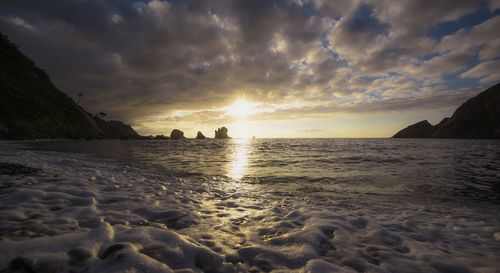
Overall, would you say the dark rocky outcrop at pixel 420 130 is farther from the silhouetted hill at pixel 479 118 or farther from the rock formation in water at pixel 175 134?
the rock formation in water at pixel 175 134

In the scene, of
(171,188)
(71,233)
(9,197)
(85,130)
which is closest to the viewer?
(71,233)

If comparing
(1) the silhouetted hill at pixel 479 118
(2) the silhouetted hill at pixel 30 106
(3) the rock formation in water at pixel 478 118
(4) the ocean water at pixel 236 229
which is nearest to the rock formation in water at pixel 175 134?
(2) the silhouetted hill at pixel 30 106

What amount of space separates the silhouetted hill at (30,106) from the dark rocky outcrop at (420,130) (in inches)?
8235

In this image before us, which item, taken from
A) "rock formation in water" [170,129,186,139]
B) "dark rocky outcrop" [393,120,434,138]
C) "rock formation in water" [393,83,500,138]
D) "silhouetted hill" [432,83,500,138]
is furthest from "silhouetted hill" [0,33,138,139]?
"dark rocky outcrop" [393,120,434,138]

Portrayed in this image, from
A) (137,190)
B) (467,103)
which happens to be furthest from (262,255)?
(467,103)

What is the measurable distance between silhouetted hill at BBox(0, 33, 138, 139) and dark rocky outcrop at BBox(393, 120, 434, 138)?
686 feet

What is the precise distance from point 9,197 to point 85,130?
81.3 meters

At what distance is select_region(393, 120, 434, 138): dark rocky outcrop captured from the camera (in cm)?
17362

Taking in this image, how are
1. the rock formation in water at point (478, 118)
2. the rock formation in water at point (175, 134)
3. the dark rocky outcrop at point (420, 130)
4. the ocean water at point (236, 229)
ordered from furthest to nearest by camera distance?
the rock formation in water at point (175, 134), the dark rocky outcrop at point (420, 130), the rock formation in water at point (478, 118), the ocean water at point (236, 229)

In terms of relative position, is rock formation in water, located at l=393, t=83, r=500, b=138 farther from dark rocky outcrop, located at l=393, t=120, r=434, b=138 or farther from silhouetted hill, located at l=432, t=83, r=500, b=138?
dark rocky outcrop, located at l=393, t=120, r=434, b=138

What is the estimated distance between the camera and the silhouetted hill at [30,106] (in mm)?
39250

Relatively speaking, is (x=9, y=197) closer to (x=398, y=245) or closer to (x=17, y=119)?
(x=398, y=245)

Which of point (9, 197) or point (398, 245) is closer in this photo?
point (398, 245)

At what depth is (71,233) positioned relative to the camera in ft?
11.3
